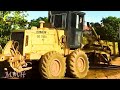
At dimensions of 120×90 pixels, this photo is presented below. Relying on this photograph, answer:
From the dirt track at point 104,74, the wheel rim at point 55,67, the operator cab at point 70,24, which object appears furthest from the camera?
the dirt track at point 104,74

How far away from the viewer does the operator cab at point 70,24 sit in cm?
1161

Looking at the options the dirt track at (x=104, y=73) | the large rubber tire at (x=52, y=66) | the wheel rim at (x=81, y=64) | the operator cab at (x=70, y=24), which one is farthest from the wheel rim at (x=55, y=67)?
the dirt track at (x=104, y=73)

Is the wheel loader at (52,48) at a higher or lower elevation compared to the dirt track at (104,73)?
higher

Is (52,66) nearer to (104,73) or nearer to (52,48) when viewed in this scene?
(52,48)

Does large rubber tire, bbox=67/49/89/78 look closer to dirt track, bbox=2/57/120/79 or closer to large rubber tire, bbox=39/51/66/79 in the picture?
large rubber tire, bbox=39/51/66/79

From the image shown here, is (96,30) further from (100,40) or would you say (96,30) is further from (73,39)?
(73,39)

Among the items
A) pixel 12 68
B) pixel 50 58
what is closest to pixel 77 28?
pixel 50 58

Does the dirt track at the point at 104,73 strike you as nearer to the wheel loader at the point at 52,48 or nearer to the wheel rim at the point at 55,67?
the wheel loader at the point at 52,48

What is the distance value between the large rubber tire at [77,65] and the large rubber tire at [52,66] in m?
0.42

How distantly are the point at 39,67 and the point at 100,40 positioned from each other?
480 cm

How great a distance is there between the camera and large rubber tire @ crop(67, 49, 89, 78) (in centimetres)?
1080

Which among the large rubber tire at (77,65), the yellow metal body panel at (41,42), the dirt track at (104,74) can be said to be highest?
the yellow metal body panel at (41,42)
